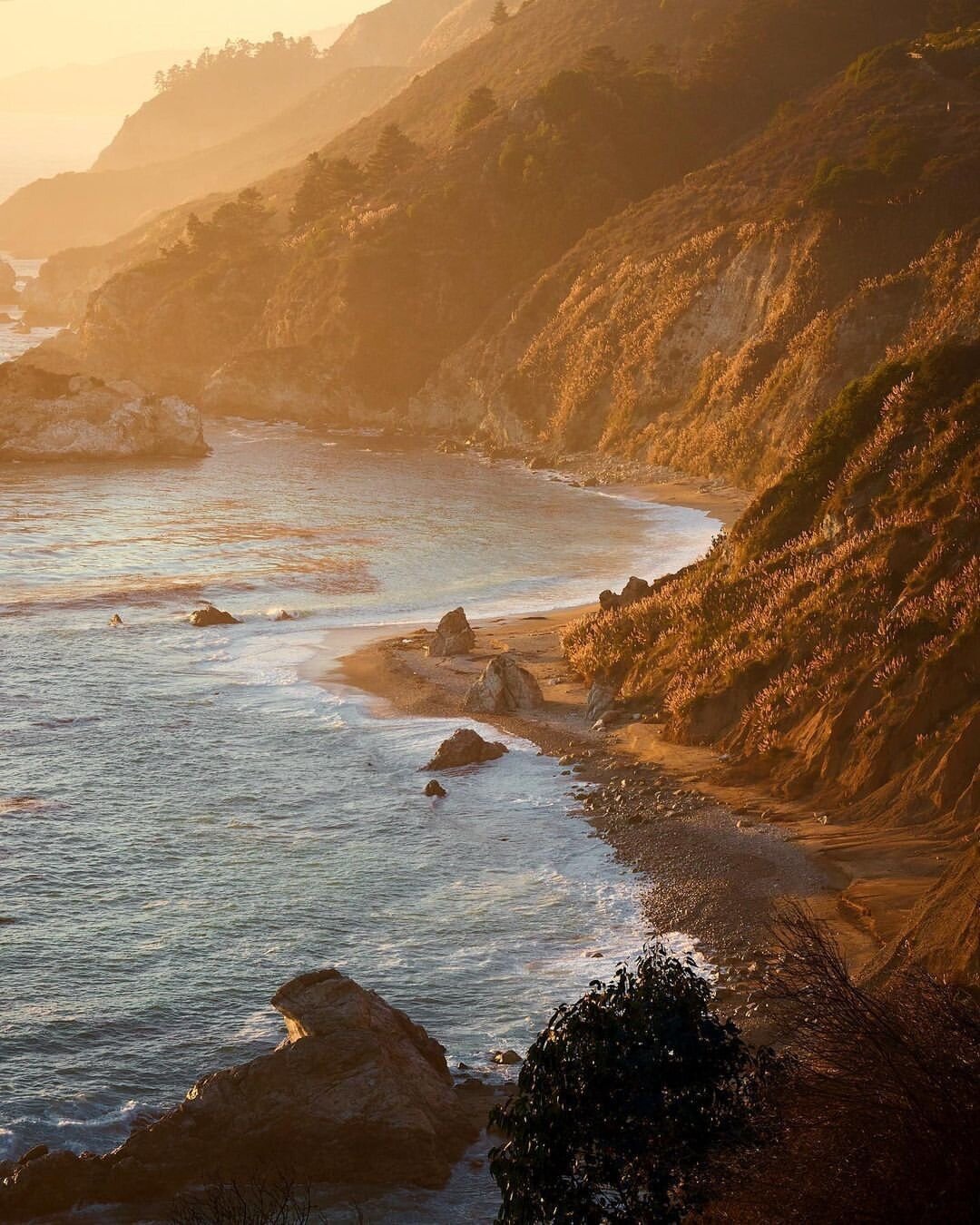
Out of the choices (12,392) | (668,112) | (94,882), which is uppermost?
(668,112)

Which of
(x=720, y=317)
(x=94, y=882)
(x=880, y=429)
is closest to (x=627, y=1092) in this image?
(x=94, y=882)

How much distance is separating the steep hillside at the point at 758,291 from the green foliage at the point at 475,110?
80.5ft

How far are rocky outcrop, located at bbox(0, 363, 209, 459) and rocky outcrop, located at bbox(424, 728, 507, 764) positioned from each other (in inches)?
2509

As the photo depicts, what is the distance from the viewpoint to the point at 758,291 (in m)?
82.4

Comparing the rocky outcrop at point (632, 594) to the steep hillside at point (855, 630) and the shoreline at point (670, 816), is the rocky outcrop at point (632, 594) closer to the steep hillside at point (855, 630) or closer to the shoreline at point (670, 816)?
the steep hillside at point (855, 630)

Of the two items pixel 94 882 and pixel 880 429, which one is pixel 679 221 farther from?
pixel 94 882

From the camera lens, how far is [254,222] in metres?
125

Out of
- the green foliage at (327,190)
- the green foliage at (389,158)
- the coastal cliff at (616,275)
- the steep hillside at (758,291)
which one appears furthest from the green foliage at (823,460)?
the green foliage at (327,190)

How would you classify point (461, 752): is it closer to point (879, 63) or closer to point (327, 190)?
point (879, 63)

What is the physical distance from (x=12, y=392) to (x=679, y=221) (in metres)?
49.2

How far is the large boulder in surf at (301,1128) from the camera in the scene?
15.9 meters

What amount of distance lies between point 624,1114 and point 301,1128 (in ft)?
18.8

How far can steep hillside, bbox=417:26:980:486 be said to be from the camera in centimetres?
7319

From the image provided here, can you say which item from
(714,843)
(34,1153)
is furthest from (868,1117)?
(714,843)
